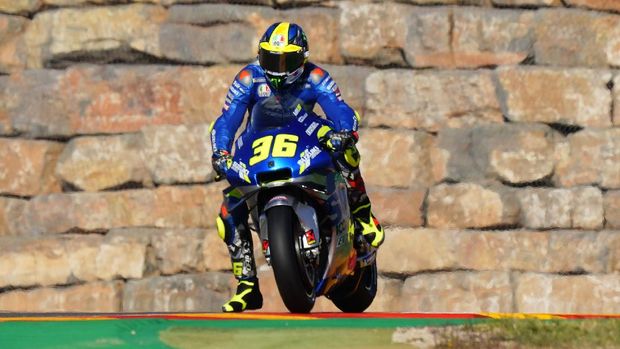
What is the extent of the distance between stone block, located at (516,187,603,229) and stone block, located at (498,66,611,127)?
65 centimetres

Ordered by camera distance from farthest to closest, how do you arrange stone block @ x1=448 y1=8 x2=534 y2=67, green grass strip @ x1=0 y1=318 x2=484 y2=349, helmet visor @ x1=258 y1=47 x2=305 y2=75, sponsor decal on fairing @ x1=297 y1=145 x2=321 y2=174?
1. stone block @ x1=448 y1=8 x2=534 y2=67
2. helmet visor @ x1=258 y1=47 x2=305 y2=75
3. sponsor decal on fairing @ x1=297 y1=145 x2=321 y2=174
4. green grass strip @ x1=0 y1=318 x2=484 y2=349

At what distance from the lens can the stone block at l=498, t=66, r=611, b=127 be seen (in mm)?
13125

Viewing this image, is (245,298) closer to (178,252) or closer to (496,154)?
(178,252)

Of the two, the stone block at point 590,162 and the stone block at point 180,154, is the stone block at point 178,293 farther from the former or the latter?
the stone block at point 590,162

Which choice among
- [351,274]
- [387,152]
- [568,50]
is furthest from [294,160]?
[568,50]

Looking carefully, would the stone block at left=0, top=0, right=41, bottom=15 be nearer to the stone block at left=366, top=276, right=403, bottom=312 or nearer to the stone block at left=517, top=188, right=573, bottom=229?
the stone block at left=366, top=276, right=403, bottom=312

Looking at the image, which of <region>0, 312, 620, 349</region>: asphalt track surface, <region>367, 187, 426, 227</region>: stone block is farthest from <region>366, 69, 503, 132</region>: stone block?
<region>0, 312, 620, 349</region>: asphalt track surface

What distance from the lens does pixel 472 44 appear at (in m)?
13.2

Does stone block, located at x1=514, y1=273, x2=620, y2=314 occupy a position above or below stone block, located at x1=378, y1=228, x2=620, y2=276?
below

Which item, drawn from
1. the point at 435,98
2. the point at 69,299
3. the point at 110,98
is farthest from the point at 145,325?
the point at 435,98

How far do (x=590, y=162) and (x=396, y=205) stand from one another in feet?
5.82

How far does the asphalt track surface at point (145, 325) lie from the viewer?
6.91m

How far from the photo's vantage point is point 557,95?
13.2 meters

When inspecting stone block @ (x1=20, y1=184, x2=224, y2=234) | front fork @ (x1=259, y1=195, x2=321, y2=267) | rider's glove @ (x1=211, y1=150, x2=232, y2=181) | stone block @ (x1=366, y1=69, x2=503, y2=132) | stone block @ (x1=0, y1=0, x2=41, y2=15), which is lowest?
front fork @ (x1=259, y1=195, x2=321, y2=267)
